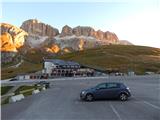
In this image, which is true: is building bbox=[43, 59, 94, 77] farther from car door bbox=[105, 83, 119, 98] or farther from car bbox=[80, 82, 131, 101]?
car door bbox=[105, 83, 119, 98]

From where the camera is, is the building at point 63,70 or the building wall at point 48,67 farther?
the building wall at point 48,67

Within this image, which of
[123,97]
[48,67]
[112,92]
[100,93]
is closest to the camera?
[123,97]

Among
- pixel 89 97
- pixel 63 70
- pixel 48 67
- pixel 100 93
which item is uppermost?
pixel 48 67

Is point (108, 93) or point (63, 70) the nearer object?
point (108, 93)

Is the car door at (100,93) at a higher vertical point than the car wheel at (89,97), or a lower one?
higher

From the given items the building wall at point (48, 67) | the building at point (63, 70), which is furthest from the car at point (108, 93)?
the building wall at point (48, 67)

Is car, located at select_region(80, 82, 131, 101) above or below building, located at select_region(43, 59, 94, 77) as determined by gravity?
below

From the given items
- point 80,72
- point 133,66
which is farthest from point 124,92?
point 133,66

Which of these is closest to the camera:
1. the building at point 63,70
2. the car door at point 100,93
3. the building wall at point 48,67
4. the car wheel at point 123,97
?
the car wheel at point 123,97

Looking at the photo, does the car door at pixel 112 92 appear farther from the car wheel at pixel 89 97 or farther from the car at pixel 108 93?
the car wheel at pixel 89 97

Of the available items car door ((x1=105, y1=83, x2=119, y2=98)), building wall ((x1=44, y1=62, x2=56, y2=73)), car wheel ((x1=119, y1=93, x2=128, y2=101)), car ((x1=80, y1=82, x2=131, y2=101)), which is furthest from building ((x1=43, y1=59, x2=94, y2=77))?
car wheel ((x1=119, y1=93, x2=128, y2=101))

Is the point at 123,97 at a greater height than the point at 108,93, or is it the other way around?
the point at 108,93

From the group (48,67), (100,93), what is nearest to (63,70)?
(48,67)

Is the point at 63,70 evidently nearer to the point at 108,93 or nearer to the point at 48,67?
the point at 48,67
